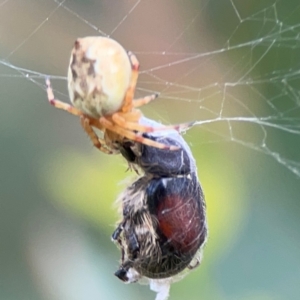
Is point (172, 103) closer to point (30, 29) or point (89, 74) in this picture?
point (30, 29)

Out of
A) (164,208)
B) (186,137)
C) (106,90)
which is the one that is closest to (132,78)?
(106,90)

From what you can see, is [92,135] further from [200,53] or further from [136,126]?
[200,53]

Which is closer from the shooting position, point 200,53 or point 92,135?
point 92,135

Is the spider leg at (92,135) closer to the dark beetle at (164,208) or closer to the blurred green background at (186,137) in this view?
the dark beetle at (164,208)

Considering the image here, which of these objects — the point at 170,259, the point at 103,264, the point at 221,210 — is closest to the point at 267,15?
the point at 221,210

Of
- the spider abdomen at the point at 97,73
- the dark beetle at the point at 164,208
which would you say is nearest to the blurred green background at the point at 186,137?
the dark beetle at the point at 164,208

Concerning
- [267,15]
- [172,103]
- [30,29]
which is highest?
[267,15]
